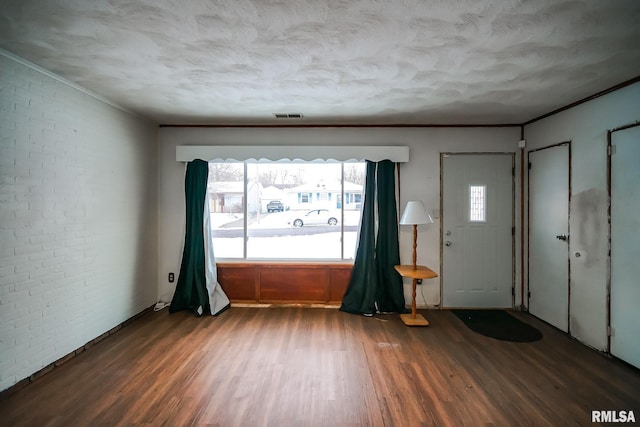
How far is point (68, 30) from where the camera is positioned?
1.88 meters

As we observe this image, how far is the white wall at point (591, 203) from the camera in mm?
2804

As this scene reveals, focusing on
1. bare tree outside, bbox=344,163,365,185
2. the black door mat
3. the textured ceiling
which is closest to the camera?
the textured ceiling

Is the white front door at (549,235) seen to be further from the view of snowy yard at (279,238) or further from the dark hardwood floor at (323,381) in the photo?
the view of snowy yard at (279,238)

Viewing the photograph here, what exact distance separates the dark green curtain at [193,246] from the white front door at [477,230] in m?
3.27

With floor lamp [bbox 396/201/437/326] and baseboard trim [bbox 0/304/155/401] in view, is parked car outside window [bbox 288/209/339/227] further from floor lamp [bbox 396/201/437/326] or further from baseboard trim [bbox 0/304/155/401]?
baseboard trim [bbox 0/304/155/401]

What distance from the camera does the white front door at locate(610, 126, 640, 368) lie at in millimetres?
2568

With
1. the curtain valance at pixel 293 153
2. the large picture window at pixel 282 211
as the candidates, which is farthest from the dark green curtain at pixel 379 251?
the large picture window at pixel 282 211

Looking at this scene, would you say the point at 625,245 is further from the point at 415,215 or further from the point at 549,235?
the point at 415,215

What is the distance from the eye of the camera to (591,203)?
300 cm

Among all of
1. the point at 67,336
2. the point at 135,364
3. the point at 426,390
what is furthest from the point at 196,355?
the point at 426,390

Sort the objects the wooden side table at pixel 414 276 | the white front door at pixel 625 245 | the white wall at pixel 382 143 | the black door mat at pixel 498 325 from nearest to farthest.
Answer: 1. the white front door at pixel 625 245
2. the black door mat at pixel 498 325
3. the wooden side table at pixel 414 276
4. the white wall at pixel 382 143

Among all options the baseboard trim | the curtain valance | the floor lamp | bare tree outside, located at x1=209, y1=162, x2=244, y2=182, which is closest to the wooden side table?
the floor lamp

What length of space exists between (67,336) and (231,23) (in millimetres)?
3033

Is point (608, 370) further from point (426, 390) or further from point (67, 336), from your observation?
point (67, 336)
